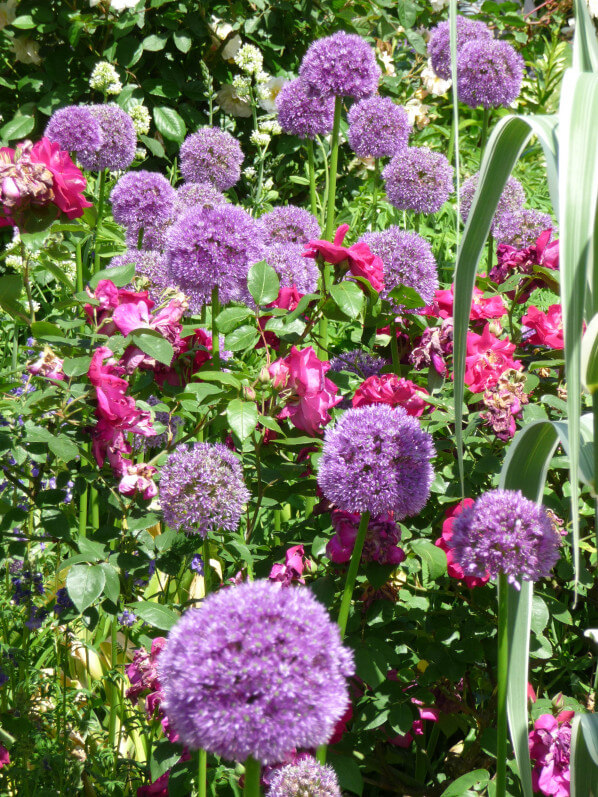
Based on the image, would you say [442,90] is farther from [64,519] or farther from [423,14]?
[64,519]

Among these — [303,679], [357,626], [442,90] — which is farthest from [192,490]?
[442,90]

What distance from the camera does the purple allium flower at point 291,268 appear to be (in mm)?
1850

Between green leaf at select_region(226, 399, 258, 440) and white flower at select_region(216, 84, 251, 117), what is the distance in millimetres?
3359

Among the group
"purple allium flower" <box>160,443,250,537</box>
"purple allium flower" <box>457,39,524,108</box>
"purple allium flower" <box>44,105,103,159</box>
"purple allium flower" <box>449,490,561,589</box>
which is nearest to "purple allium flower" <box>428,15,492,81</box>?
"purple allium flower" <box>457,39,524,108</box>

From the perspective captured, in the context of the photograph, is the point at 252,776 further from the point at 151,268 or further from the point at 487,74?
the point at 487,74

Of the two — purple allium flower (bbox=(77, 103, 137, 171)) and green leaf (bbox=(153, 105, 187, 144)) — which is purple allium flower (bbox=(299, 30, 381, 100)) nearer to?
purple allium flower (bbox=(77, 103, 137, 171))

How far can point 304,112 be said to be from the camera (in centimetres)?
232

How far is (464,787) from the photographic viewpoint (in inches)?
49.5

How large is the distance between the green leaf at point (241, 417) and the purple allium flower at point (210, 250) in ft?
1.04

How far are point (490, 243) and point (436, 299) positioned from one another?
0.66m

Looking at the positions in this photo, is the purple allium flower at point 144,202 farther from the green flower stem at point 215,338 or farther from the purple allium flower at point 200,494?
the purple allium flower at point 200,494

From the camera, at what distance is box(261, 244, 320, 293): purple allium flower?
6.07ft

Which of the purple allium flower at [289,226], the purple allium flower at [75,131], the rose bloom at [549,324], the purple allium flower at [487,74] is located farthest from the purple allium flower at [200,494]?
the purple allium flower at [487,74]

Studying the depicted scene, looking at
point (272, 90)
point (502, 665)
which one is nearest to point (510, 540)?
point (502, 665)
